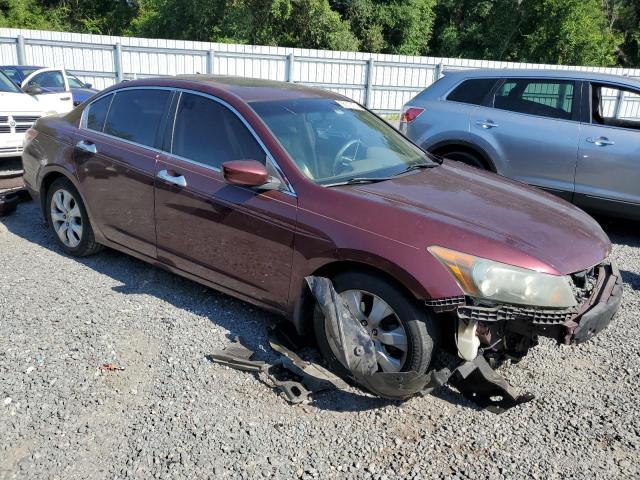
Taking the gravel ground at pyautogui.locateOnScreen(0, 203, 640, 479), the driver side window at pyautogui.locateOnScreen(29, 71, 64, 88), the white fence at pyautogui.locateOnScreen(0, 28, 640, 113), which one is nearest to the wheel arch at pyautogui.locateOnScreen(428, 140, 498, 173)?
the gravel ground at pyautogui.locateOnScreen(0, 203, 640, 479)

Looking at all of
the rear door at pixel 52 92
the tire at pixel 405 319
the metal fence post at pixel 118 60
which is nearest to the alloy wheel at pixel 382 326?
the tire at pixel 405 319

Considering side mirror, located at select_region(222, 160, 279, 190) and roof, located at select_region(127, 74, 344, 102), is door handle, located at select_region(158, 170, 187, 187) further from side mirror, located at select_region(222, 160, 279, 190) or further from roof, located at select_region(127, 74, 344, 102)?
roof, located at select_region(127, 74, 344, 102)

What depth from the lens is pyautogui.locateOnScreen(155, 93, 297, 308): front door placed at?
3.56 meters

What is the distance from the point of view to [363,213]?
3264 millimetres

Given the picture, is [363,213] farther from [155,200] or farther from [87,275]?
[87,275]

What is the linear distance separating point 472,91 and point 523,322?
454cm

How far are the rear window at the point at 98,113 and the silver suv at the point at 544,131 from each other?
366 centimetres

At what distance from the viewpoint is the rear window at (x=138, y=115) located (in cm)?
435

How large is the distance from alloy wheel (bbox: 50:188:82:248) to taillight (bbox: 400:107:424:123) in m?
4.04

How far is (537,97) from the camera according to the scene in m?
6.56

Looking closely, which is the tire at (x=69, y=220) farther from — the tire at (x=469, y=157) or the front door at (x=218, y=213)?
the tire at (x=469, y=157)

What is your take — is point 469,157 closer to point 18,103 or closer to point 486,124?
point 486,124

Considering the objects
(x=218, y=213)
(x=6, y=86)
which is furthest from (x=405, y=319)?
(x=6, y=86)

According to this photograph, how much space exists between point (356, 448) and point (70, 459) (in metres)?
1.36
